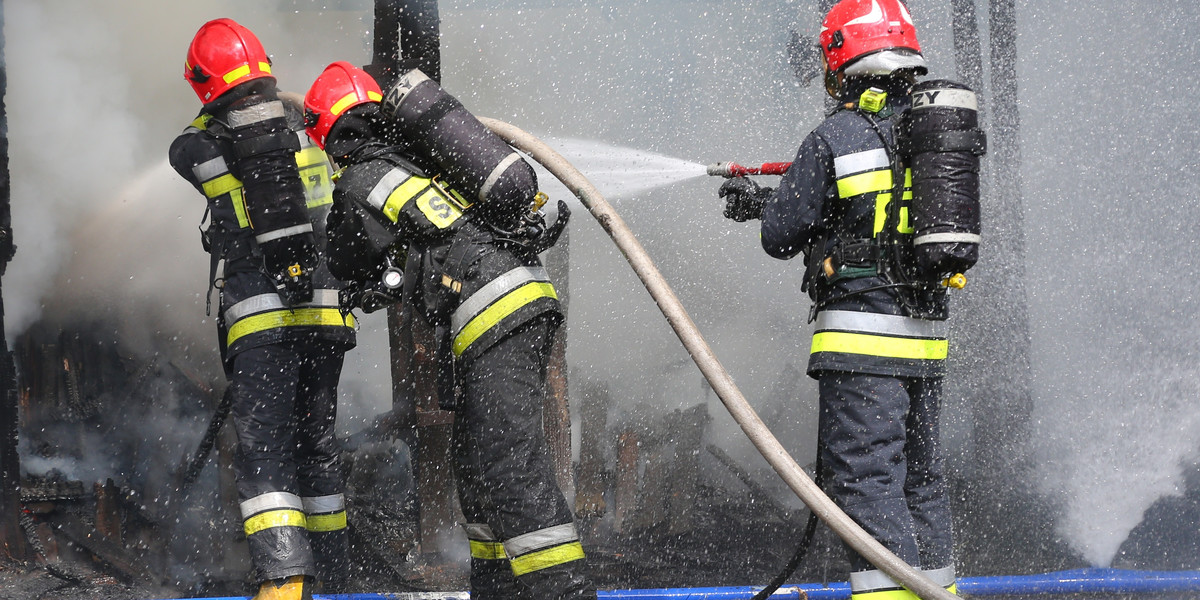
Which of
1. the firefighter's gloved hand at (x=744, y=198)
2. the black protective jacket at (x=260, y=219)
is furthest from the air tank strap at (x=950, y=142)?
the black protective jacket at (x=260, y=219)

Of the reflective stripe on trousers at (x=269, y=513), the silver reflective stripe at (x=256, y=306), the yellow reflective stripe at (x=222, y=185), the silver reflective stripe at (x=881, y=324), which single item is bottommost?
the reflective stripe on trousers at (x=269, y=513)

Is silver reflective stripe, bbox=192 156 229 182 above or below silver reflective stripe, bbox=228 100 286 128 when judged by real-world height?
below

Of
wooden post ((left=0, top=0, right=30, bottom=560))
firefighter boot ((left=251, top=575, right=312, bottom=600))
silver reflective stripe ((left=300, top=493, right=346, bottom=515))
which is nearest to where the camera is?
firefighter boot ((left=251, top=575, right=312, bottom=600))

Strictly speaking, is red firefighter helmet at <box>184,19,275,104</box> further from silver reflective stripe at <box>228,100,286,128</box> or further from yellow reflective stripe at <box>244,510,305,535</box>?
yellow reflective stripe at <box>244,510,305,535</box>

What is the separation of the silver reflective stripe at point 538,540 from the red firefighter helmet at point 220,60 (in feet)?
7.81

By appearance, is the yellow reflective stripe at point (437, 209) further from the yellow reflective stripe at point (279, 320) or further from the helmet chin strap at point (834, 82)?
the helmet chin strap at point (834, 82)

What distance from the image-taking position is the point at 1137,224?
658 cm

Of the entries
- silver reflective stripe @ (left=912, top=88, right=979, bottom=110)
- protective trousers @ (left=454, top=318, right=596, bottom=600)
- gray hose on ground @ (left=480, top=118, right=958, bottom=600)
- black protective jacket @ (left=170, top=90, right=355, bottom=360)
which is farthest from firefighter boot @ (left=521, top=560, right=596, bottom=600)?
silver reflective stripe @ (left=912, top=88, right=979, bottom=110)

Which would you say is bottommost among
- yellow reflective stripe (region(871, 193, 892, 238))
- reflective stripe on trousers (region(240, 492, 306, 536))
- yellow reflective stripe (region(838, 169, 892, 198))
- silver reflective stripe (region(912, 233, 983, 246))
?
reflective stripe on trousers (region(240, 492, 306, 536))

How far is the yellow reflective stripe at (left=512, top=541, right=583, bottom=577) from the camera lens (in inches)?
115

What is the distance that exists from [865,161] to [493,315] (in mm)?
1319

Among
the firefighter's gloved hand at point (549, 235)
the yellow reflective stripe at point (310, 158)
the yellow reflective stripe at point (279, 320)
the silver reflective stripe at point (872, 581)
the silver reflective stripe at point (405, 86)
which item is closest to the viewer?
the silver reflective stripe at point (872, 581)

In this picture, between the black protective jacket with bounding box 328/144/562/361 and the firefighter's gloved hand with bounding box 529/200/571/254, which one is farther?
the firefighter's gloved hand with bounding box 529/200/571/254

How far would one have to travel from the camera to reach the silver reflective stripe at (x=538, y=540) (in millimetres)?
2943
